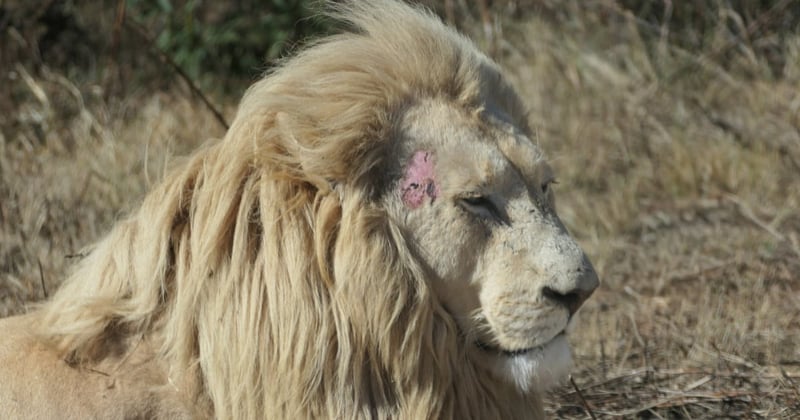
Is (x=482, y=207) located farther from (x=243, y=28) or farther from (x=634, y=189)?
(x=243, y=28)

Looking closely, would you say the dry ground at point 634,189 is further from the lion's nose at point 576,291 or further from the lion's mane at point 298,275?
the lion's nose at point 576,291

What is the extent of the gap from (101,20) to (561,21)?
3029 millimetres

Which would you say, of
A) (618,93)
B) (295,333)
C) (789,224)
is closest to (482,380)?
(295,333)

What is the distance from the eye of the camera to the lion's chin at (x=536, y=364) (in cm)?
245

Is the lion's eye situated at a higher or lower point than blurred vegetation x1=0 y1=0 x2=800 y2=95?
higher

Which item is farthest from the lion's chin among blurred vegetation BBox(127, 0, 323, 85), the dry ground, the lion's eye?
blurred vegetation BBox(127, 0, 323, 85)

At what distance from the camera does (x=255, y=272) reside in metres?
2.46

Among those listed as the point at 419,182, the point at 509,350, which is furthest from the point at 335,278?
the point at 509,350

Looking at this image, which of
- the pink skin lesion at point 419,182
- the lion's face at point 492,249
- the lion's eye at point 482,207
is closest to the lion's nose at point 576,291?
the lion's face at point 492,249

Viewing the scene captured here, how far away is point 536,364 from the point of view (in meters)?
2.45

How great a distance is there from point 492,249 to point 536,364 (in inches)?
10.0

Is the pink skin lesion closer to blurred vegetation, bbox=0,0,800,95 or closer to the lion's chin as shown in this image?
the lion's chin

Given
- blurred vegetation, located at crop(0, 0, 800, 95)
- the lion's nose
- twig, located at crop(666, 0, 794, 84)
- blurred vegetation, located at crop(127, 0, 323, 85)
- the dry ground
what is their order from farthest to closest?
blurred vegetation, located at crop(127, 0, 323, 85) < blurred vegetation, located at crop(0, 0, 800, 95) < twig, located at crop(666, 0, 794, 84) < the dry ground < the lion's nose

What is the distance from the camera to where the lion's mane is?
241cm
